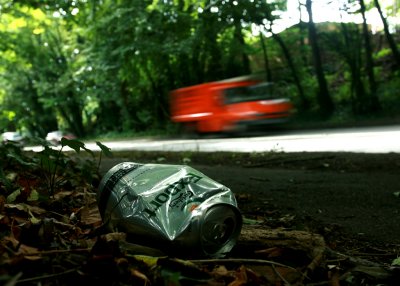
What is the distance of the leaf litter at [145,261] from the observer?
1.20m

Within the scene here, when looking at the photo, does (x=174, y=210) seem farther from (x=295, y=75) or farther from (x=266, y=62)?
(x=266, y=62)

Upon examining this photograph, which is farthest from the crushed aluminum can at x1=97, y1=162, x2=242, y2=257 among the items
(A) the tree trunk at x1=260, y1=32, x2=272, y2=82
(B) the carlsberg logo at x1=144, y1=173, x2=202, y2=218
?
(A) the tree trunk at x1=260, y1=32, x2=272, y2=82

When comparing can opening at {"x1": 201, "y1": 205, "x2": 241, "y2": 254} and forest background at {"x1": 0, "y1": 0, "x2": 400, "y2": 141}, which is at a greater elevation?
forest background at {"x1": 0, "y1": 0, "x2": 400, "y2": 141}

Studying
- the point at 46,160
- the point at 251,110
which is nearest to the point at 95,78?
the point at 251,110

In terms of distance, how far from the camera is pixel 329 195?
3.30 metres

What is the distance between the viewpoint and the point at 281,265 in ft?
5.00

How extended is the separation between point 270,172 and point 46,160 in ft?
9.30

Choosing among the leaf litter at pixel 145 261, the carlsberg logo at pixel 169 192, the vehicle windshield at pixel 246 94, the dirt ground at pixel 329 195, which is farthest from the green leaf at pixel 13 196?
the vehicle windshield at pixel 246 94

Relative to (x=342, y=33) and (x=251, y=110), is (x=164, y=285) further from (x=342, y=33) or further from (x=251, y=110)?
(x=342, y=33)

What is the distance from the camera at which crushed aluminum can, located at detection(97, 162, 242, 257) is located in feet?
4.80

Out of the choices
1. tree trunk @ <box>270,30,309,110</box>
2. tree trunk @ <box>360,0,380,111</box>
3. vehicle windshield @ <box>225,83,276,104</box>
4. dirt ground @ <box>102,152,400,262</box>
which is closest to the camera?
dirt ground @ <box>102,152,400,262</box>

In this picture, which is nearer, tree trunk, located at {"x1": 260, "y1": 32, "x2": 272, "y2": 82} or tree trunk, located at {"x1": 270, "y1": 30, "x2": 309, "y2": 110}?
tree trunk, located at {"x1": 270, "y1": 30, "x2": 309, "y2": 110}

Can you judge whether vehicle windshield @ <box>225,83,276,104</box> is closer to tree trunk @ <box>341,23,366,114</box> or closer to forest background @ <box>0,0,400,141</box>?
forest background @ <box>0,0,400,141</box>

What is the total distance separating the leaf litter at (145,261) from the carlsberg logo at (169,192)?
0.14 metres
